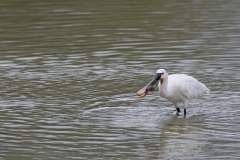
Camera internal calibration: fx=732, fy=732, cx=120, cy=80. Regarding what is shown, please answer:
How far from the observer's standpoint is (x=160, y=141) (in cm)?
1109

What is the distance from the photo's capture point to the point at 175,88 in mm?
12695

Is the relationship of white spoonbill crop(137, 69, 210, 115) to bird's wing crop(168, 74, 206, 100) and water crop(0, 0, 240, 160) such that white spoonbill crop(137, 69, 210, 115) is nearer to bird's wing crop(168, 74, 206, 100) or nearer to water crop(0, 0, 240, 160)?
bird's wing crop(168, 74, 206, 100)

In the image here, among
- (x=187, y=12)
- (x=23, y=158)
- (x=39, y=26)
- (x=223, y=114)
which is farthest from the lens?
(x=187, y=12)

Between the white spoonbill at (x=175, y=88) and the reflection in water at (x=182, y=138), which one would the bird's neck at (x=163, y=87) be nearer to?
the white spoonbill at (x=175, y=88)

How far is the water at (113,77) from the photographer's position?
1094 cm

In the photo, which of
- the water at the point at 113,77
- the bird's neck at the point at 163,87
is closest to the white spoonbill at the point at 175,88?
the bird's neck at the point at 163,87

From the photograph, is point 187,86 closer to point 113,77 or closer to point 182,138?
point 182,138

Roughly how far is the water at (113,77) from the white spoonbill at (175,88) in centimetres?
31

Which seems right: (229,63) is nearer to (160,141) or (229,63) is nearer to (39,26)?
(160,141)

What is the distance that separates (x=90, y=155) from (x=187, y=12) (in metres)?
13.6

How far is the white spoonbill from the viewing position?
1250 cm

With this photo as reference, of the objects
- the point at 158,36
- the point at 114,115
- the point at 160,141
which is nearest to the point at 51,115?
the point at 114,115

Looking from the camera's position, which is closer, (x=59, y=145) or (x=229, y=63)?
(x=59, y=145)

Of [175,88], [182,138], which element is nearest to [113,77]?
[175,88]
